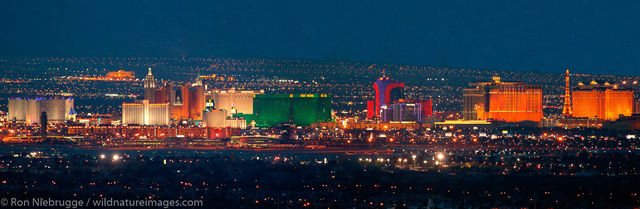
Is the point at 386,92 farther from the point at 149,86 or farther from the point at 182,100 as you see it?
the point at 149,86

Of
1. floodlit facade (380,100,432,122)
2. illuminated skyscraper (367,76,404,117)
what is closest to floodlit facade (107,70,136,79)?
illuminated skyscraper (367,76,404,117)

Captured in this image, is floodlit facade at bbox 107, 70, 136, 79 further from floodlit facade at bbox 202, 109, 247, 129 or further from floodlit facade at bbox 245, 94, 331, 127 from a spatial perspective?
floodlit facade at bbox 202, 109, 247, 129

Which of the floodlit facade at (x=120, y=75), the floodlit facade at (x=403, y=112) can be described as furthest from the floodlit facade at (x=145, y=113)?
the floodlit facade at (x=403, y=112)

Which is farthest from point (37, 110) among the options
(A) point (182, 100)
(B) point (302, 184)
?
(B) point (302, 184)

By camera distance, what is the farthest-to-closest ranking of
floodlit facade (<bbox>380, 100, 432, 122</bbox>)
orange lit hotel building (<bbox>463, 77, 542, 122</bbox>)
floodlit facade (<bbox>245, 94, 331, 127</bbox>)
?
orange lit hotel building (<bbox>463, 77, 542, 122</bbox>) → floodlit facade (<bbox>245, 94, 331, 127</bbox>) → floodlit facade (<bbox>380, 100, 432, 122</bbox>)

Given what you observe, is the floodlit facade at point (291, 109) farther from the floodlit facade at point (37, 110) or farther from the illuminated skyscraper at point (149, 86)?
the floodlit facade at point (37, 110)
